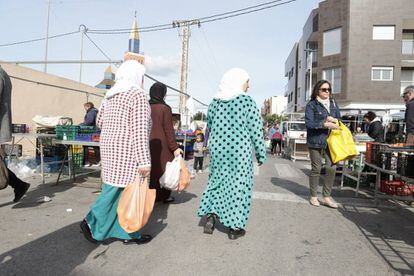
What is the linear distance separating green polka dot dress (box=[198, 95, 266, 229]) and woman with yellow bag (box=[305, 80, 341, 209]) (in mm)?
1847

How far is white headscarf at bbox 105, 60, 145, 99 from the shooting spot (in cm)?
346

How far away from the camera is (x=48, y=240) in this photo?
3561 millimetres

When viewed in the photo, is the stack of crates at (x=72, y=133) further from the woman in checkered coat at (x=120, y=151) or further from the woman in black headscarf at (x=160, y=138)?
the woman in checkered coat at (x=120, y=151)

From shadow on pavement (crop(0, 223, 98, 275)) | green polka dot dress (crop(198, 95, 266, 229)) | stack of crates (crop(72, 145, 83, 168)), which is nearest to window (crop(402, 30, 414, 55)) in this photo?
stack of crates (crop(72, 145, 83, 168))

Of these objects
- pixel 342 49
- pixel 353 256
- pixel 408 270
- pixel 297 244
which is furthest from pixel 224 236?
pixel 342 49

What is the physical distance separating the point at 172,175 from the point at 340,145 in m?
2.63

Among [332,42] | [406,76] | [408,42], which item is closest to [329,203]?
[332,42]

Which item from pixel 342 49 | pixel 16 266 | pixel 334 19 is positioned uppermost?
pixel 334 19

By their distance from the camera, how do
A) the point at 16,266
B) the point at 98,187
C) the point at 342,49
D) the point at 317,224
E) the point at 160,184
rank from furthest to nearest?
the point at 342,49 < the point at 98,187 < the point at 160,184 < the point at 317,224 < the point at 16,266

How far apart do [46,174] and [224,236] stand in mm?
5468

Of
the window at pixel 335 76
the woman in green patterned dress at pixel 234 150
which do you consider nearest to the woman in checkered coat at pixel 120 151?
the woman in green patterned dress at pixel 234 150

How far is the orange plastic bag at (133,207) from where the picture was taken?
3203 mm

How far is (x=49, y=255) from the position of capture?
3.16 meters

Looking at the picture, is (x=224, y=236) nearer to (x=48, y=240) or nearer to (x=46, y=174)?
(x=48, y=240)
